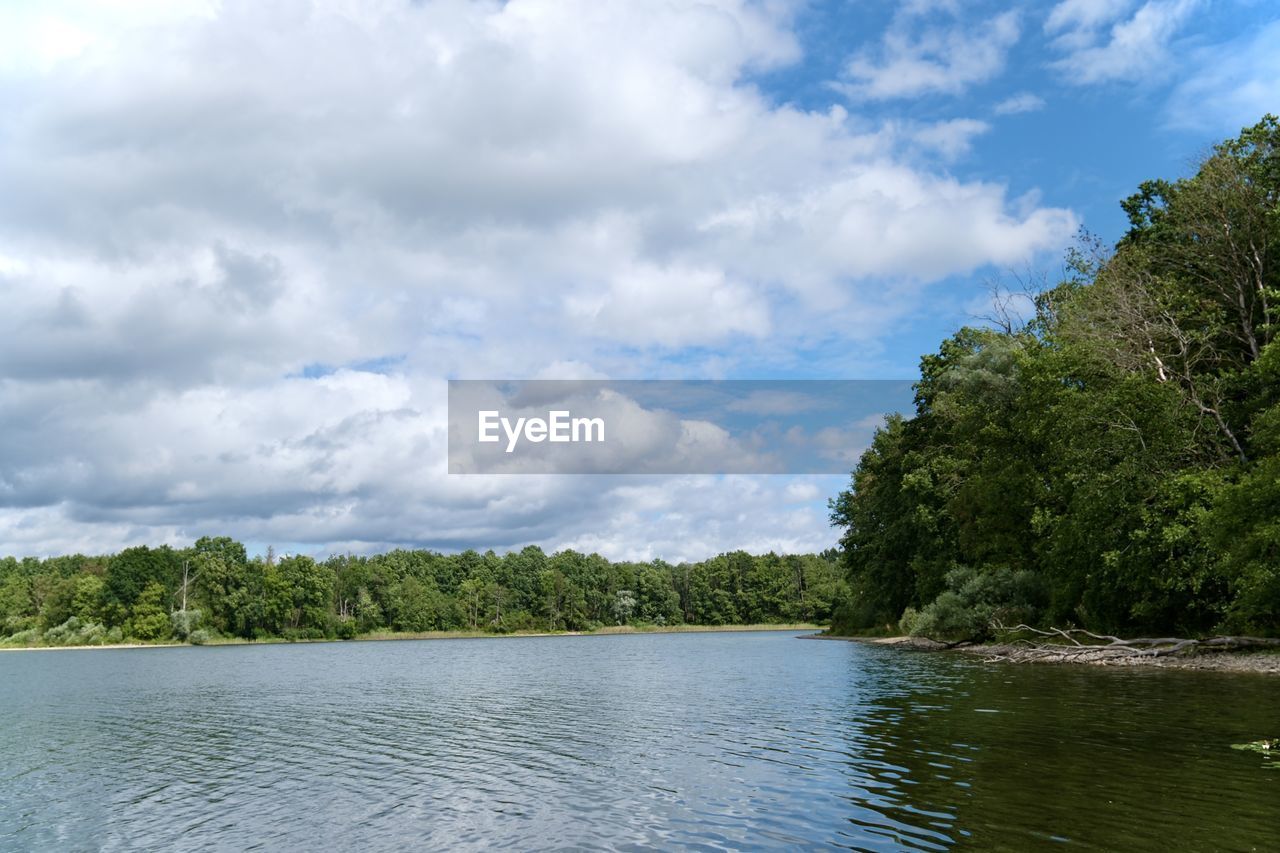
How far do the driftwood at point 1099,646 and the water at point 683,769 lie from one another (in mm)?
4930

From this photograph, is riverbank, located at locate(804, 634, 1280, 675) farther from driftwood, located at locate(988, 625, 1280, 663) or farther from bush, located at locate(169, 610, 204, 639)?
bush, located at locate(169, 610, 204, 639)

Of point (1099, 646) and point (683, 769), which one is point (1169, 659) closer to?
point (1099, 646)

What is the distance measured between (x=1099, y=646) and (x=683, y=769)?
37.4 metres

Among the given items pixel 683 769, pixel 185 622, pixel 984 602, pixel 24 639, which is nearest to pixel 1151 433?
pixel 984 602

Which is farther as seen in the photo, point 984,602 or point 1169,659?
point 984,602

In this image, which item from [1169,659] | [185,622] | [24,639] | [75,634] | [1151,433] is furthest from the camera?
[185,622]

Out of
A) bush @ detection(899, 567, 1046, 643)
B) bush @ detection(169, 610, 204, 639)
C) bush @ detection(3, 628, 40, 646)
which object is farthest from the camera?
bush @ detection(169, 610, 204, 639)

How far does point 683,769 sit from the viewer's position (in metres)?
22.2

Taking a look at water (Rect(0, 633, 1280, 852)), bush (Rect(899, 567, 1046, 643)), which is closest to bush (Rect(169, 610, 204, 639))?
water (Rect(0, 633, 1280, 852))

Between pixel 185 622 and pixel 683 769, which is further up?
pixel 683 769

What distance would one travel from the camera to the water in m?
15.7

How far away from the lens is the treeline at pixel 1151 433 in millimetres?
41125

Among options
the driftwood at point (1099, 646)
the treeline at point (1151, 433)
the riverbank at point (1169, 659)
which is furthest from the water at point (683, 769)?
the treeline at point (1151, 433)

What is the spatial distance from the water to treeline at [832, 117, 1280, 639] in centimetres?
708
